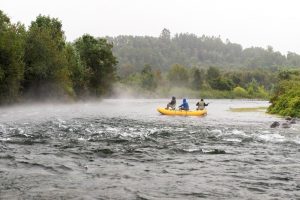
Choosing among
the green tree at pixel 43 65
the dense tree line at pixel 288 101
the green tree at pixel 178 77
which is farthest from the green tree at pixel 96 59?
the green tree at pixel 178 77

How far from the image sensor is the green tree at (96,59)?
76938 mm

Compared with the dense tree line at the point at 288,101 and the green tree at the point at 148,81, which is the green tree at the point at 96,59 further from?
the green tree at the point at 148,81

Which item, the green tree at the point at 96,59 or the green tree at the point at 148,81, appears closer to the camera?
the green tree at the point at 96,59

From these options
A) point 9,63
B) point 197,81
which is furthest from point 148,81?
point 9,63

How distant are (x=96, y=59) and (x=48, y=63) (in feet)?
70.7

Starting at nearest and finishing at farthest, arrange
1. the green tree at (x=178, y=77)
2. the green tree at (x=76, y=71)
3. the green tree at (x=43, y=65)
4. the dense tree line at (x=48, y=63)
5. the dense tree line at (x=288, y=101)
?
the dense tree line at (x=288, y=101) < the dense tree line at (x=48, y=63) < the green tree at (x=43, y=65) < the green tree at (x=76, y=71) < the green tree at (x=178, y=77)

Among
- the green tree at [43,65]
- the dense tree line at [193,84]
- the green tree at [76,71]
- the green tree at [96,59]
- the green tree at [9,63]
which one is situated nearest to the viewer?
the green tree at [9,63]

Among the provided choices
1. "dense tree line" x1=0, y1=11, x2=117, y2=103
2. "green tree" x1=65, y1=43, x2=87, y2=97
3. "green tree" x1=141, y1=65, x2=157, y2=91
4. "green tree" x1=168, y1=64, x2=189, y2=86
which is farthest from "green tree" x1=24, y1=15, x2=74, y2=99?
"green tree" x1=168, y1=64, x2=189, y2=86

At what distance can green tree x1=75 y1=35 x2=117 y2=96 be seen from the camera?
252 ft

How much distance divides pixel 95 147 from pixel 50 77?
144 feet

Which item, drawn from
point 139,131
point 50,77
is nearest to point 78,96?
point 50,77

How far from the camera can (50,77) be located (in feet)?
192

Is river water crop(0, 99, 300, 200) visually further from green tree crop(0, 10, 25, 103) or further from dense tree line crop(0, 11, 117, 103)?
dense tree line crop(0, 11, 117, 103)

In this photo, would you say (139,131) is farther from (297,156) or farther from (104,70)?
(104,70)
